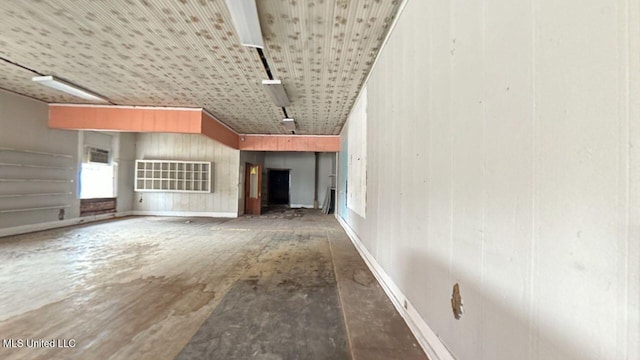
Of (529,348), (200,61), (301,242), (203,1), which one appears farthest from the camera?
(301,242)

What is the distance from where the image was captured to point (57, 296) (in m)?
2.77

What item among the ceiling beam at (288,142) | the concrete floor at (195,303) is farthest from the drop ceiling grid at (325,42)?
the ceiling beam at (288,142)

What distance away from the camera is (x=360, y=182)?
4695 millimetres

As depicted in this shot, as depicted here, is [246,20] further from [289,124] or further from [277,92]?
[289,124]

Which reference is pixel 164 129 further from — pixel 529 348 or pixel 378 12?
pixel 529 348

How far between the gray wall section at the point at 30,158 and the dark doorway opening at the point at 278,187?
26.3 feet

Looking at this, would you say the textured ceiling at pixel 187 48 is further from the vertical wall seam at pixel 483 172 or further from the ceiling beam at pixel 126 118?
the vertical wall seam at pixel 483 172

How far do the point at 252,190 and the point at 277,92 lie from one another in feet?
20.6

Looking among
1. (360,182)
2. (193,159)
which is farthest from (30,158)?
(360,182)

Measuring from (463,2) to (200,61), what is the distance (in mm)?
3471

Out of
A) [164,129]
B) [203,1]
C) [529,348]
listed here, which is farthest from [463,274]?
[164,129]

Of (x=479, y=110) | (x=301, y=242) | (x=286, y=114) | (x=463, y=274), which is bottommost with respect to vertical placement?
(x=301, y=242)

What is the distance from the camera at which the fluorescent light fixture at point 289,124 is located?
709 centimetres

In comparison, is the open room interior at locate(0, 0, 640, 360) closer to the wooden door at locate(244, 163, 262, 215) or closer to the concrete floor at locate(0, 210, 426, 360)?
the concrete floor at locate(0, 210, 426, 360)
